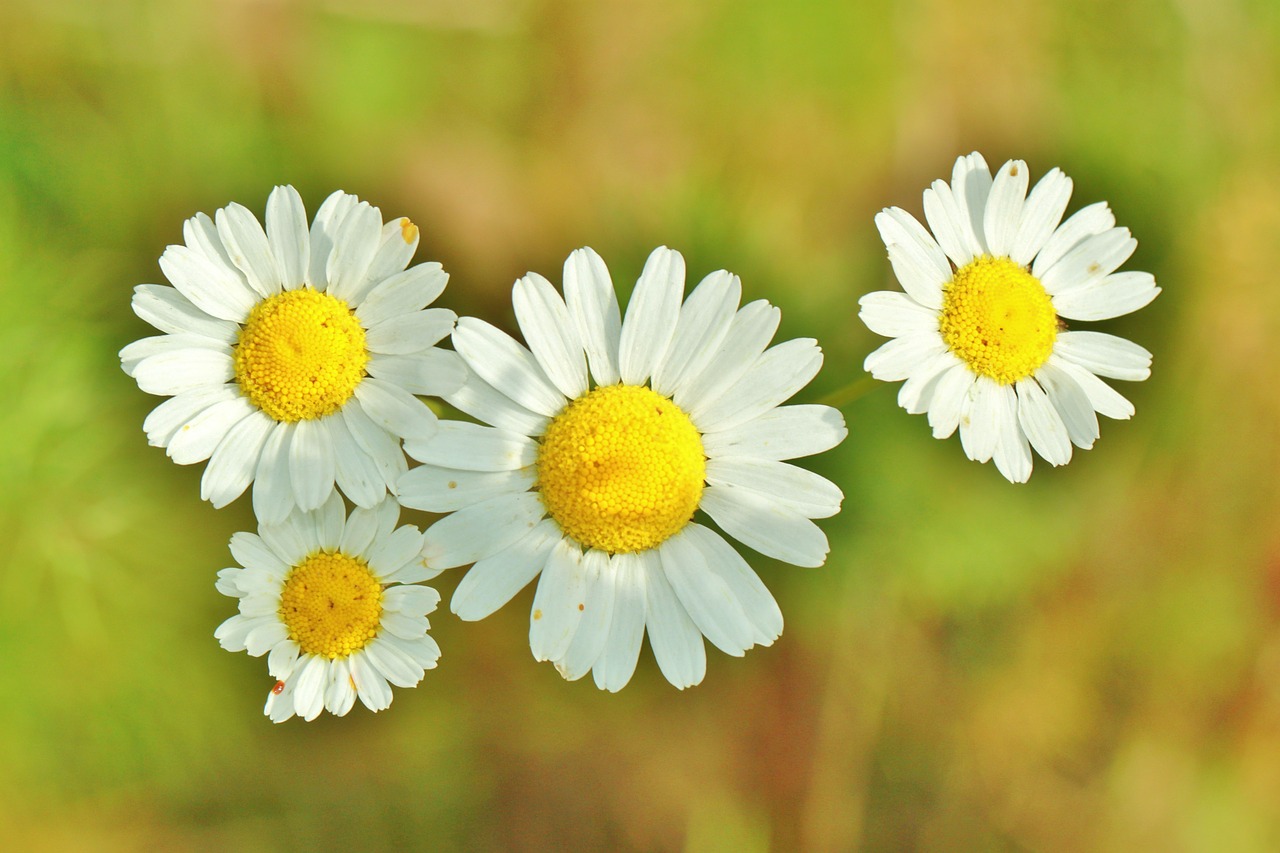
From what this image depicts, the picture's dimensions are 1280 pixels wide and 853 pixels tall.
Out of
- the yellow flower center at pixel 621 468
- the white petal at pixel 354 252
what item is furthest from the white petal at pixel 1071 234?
the white petal at pixel 354 252

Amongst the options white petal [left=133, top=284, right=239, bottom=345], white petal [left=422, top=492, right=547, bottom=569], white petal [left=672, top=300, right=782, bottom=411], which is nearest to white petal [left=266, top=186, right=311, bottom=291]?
white petal [left=133, top=284, right=239, bottom=345]

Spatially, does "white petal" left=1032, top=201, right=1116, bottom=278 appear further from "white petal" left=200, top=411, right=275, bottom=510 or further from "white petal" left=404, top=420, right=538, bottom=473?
"white petal" left=200, top=411, right=275, bottom=510

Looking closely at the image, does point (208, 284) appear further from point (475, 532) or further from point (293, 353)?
point (475, 532)

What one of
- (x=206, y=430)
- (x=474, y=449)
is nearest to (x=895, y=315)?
(x=474, y=449)

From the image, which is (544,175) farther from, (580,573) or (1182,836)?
(1182,836)

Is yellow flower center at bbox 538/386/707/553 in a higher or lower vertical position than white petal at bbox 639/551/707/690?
higher

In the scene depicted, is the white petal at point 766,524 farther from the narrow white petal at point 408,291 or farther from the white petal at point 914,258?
the narrow white petal at point 408,291
